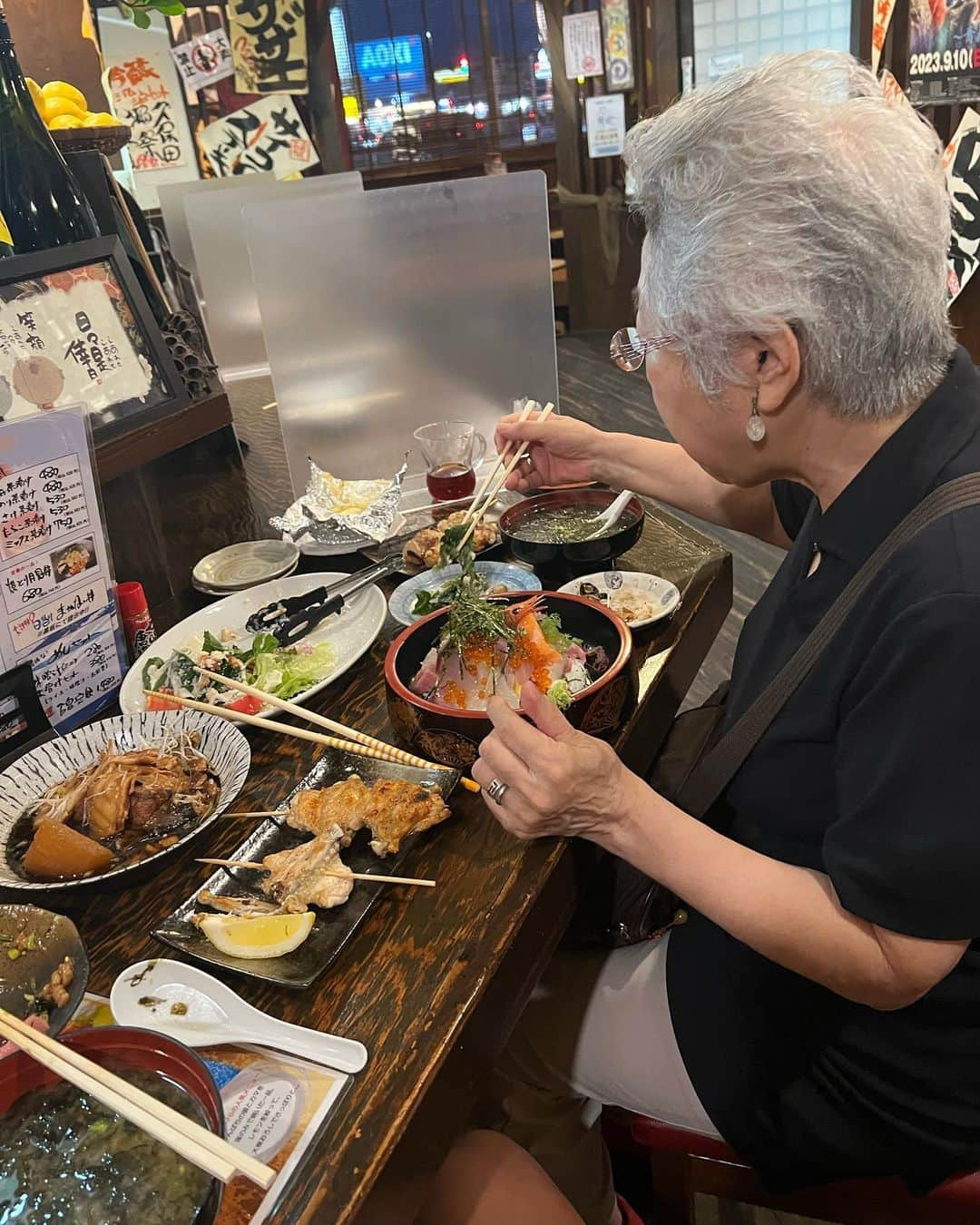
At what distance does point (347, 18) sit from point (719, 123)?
7.83m

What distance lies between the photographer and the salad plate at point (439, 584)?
172 centimetres

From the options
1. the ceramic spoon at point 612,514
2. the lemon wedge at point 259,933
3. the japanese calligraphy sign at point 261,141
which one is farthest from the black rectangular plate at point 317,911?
the japanese calligraphy sign at point 261,141

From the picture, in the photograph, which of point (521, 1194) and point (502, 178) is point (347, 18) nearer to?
point (502, 178)

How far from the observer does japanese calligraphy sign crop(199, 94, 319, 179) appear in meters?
6.78

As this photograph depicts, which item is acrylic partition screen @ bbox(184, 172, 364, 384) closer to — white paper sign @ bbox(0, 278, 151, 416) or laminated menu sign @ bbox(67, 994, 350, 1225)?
white paper sign @ bbox(0, 278, 151, 416)

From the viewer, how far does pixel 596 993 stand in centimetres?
143

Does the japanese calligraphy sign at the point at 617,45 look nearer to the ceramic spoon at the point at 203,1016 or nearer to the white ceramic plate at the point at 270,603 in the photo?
the white ceramic plate at the point at 270,603

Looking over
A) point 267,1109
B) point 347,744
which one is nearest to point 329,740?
point 347,744

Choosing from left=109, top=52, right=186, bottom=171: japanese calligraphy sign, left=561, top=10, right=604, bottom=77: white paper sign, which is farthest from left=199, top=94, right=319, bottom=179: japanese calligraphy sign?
left=561, top=10, right=604, bottom=77: white paper sign

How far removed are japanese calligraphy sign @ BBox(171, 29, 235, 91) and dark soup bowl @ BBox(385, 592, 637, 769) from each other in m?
6.64

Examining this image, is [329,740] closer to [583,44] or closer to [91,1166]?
[91,1166]

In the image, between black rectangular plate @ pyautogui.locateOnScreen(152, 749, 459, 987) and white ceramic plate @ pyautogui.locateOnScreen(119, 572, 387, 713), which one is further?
white ceramic plate @ pyautogui.locateOnScreen(119, 572, 387, 713)

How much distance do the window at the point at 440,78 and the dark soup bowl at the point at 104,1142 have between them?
828 centimetres

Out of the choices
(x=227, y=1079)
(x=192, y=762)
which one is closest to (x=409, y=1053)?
(x=227, y=1079)
